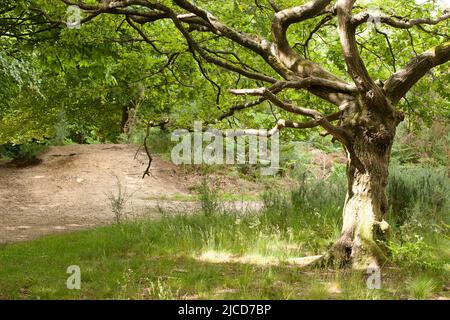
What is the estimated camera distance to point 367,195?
5.64 metres

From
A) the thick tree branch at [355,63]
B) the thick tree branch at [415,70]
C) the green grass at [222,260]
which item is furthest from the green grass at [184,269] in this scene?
the thick tree branch at [415,70]

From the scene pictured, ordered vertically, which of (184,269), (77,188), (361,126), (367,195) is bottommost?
(184,269)

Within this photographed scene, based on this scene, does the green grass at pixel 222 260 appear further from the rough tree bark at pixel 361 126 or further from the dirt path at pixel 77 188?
the dirt path at pixel 77 188

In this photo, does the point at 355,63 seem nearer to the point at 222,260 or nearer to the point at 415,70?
the point at 415,70

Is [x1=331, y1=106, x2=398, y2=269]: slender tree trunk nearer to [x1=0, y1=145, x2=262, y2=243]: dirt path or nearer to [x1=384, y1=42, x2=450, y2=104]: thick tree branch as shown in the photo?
[x1=384, y1=42, x2=450, y2=104]: thick tree branch

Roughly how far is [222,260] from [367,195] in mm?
1860

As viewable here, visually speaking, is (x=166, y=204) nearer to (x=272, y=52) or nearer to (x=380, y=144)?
(x=272, y=52)

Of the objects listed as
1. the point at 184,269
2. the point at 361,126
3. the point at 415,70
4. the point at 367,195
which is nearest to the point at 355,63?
the point at 361,126

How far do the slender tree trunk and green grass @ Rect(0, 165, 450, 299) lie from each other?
252 millimetres

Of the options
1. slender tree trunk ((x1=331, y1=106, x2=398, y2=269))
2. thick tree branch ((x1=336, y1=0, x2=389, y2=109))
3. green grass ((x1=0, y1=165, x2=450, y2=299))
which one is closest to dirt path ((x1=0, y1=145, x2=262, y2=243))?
green grass ((x1=0, y1=165, x2=450, y2=299))

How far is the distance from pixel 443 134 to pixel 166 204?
911 cm

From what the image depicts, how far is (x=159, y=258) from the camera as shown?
597 centimetres

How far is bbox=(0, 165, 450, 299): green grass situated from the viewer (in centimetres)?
470

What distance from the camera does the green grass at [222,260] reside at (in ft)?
15.4
